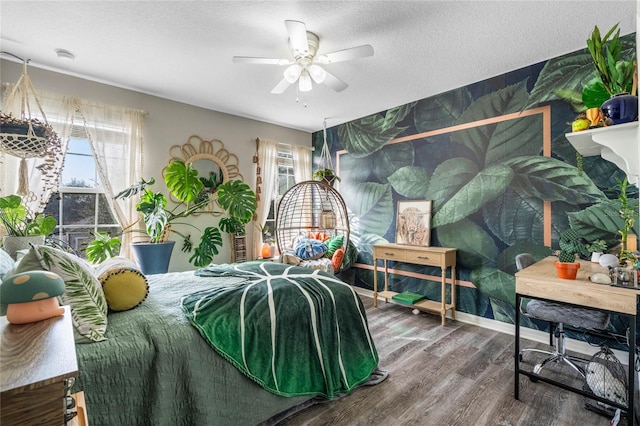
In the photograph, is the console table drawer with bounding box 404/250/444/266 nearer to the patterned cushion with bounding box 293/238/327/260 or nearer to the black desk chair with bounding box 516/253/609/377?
the black desk chair with bounding box 516/253/609/377

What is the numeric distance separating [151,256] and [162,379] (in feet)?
6.40

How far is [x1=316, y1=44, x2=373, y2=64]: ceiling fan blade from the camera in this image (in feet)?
6.44

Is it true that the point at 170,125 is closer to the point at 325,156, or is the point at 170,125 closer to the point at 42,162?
the point at 42,162

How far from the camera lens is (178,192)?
123 inches

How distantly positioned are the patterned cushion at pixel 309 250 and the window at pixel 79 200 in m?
2.21

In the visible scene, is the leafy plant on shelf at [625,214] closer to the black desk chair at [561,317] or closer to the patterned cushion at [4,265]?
the black desk chair at [561,317]

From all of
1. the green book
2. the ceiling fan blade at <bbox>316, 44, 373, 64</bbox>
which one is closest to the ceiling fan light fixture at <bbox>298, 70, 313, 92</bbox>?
the ceiling fan blade at <bbox>316, 44, 373, 64</bbox>

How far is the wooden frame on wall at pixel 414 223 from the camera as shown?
3553mm

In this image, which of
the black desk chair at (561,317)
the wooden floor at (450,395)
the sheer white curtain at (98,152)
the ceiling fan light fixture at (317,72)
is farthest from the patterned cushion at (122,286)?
the black desk chair at (561,317)

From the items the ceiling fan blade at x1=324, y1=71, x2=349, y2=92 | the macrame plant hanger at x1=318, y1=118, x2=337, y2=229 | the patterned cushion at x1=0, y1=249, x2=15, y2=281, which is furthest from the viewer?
the macrame plant hanger at x1=318, y1=118, x2=337, y2=229

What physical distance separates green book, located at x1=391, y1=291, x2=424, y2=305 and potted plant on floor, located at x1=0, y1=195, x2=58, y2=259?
3381mm

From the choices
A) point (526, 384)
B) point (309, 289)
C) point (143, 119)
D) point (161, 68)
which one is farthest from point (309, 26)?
point (526, 384)

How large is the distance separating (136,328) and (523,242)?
3229 mm

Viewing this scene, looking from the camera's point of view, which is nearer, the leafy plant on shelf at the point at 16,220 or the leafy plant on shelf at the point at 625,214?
the leafy plant on shelf at the point at 16,220
